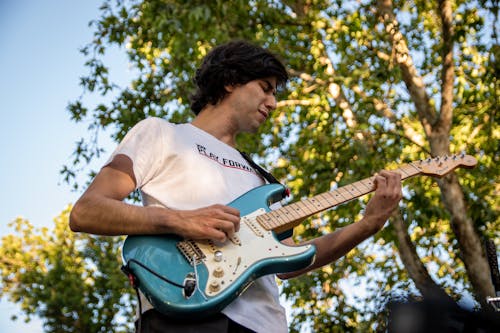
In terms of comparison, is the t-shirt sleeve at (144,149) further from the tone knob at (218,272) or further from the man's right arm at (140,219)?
the tone knob at (218,272)

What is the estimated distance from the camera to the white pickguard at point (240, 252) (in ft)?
6.57

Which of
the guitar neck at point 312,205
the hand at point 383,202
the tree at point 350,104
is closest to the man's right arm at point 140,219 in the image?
the guitar neck at point 312,205

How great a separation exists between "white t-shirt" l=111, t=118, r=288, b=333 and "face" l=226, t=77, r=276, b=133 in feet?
1.09

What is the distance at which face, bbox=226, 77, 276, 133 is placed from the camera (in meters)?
2.77

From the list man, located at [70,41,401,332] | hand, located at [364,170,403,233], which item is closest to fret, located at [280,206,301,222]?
man, located at [70,41,401,332]

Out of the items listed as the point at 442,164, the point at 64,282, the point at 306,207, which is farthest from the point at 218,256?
the point at 64,282

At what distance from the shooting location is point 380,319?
4.91 ft

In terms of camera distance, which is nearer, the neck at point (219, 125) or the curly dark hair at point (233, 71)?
the neck at point (219, 125)

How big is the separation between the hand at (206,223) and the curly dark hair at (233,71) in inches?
37.6

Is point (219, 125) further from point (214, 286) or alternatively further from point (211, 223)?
point (214, 286)

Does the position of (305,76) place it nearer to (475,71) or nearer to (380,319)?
(475,71)

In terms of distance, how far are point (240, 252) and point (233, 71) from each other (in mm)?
1068

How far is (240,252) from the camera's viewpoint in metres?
2.11

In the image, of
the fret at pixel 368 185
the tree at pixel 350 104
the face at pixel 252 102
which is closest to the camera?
the fret at pixel 368 185
